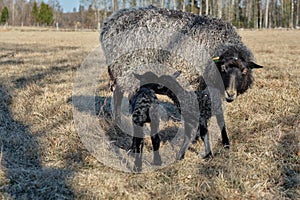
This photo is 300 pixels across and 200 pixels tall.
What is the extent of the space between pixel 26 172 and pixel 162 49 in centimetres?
200

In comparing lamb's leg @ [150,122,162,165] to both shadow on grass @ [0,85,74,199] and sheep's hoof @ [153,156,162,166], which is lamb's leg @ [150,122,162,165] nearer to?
sheep's hoof @ [153,156,162,166]

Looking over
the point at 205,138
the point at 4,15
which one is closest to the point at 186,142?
the point at 205,138

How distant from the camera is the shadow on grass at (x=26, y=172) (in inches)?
126

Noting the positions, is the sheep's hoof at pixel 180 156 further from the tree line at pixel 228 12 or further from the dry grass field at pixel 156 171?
the tree line at pixel 228 12

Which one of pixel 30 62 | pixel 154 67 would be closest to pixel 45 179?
pixel 154 67

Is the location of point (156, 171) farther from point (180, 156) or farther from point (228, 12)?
point (228, 12)

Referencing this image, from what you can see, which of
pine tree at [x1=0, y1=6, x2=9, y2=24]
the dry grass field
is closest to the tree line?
pine tree at [x1=0, y1=6, x2=9, y2=24]

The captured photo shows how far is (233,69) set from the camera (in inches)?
151

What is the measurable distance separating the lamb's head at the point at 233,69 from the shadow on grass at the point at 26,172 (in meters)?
1.79

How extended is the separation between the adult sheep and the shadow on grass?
126 centimetres

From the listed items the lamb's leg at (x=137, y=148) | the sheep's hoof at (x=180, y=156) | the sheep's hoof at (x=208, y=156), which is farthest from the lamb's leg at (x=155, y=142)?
the sheep's hoof at (x=208, y=156)


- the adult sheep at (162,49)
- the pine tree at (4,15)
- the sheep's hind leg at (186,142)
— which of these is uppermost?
the pine tree at (4,15)

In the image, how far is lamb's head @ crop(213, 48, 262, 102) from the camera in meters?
3.82

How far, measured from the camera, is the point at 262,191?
10.6ft
